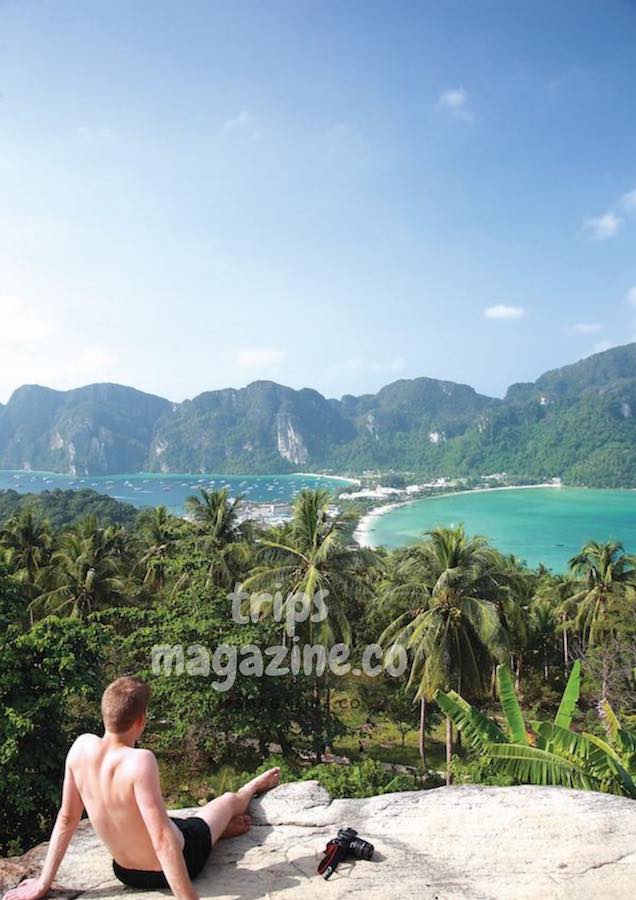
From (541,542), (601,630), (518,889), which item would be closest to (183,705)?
(518,889)

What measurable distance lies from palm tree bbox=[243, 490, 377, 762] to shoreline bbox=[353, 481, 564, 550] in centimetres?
5987

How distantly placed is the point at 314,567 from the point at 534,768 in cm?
751

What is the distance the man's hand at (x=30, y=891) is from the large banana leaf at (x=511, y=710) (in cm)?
582

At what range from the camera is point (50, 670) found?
7.77 metres

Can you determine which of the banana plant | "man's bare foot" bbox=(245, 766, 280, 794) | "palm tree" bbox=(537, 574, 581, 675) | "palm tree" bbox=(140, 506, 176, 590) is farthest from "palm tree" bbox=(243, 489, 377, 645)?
"palm tree" bbox=(537, 574, 581, 675)

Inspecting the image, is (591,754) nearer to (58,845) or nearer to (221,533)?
(58,845)

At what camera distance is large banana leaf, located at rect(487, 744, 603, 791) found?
20.2 ft

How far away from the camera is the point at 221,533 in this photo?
21.2 m

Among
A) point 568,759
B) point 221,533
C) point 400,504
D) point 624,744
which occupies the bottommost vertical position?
point 400,504

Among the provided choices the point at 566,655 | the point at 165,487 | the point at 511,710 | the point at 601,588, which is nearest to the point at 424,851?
the point at 511,710

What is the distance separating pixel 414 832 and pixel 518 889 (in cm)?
86

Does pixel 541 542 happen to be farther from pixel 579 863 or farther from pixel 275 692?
pixel 579 863

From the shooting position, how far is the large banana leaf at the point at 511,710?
23.3ft

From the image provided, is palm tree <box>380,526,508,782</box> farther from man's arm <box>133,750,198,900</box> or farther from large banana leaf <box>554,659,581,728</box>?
man's arm <box>133,750,198,900</box>
